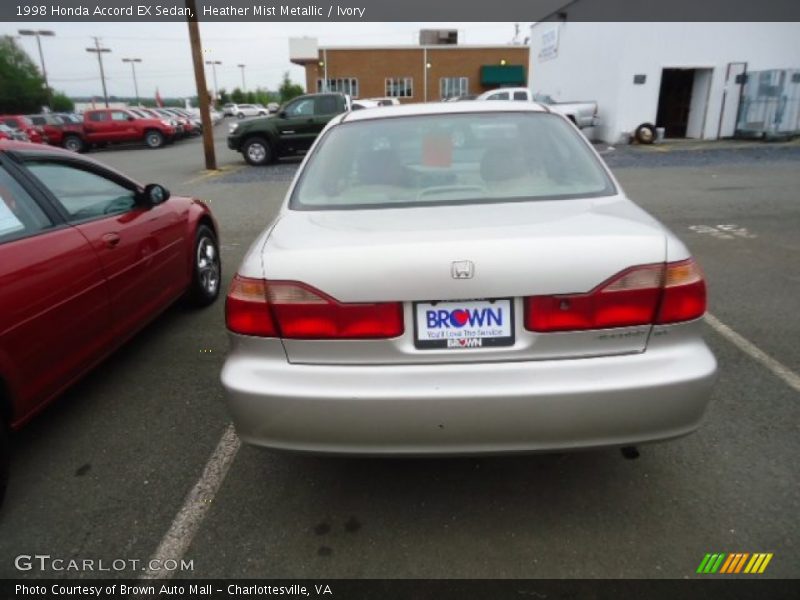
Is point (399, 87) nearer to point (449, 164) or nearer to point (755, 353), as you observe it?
point (755, 353)

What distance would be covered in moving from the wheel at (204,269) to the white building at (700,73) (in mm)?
17115

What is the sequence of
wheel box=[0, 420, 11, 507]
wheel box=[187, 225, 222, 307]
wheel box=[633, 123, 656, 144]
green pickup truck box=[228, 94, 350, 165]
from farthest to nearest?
1. wheel box=[633, 123, 656, 144]
2. green pickup truck box=[228, 94, 350, 165]
3. wheel box=[187, 225, 222, 307]
4. wheel box=[0, 420, 11, 507]

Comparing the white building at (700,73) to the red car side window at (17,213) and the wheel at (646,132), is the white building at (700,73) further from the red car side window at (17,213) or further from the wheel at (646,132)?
the red car side window at (17,213)

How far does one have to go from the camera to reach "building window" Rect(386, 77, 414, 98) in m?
46.8

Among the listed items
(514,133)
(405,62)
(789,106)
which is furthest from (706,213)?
(405,62)

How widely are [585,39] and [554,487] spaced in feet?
71.5

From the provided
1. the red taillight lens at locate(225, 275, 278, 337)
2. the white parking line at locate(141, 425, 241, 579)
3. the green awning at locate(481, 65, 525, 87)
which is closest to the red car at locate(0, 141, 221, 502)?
the white parking line at locate(141, 425, 241, 579)

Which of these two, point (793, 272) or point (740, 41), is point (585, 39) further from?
point (793, 272)

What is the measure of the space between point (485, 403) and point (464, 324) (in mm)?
277

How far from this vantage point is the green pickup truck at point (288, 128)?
16.3m

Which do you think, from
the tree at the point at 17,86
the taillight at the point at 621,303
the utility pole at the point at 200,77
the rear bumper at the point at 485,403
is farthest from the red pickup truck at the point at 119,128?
the tree at the point at 17,86

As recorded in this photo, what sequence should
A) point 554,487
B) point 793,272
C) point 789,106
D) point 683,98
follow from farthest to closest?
1. point 683,98
2. point 789,106
3. point 793,272
4. point 554,487

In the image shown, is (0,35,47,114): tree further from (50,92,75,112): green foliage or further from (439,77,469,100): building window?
(439,77,469,100): building window
